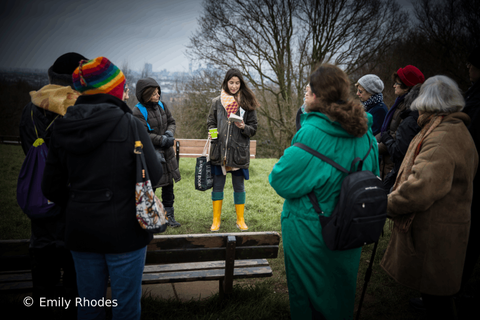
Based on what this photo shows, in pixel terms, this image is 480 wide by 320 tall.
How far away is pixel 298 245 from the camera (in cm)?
204

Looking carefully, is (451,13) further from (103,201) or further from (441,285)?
(103,201)

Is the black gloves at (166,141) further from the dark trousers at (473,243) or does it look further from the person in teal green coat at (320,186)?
the dark trousers at (473,243)

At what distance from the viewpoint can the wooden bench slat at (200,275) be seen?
2.55 metres

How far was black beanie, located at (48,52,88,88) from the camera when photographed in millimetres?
2295

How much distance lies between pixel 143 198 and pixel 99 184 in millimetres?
249

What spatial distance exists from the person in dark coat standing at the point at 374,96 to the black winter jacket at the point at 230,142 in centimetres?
159

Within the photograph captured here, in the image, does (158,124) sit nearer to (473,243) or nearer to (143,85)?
(143,85)

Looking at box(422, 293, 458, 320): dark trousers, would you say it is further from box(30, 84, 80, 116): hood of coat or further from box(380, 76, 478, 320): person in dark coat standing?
Result: box(30, 84, 80, 116): hood of coat

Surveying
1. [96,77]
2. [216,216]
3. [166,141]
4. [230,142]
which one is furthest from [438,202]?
[166,141]

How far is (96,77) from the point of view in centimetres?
178

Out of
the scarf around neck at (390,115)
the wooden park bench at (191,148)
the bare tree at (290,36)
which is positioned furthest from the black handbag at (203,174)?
the bare tree at (290,36)

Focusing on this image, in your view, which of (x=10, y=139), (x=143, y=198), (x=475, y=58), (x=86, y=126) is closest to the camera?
(x=86, y=126)

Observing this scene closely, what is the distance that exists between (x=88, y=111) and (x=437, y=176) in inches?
87.5

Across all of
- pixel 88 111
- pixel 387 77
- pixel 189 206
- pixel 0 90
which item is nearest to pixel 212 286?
pixel 88 111
